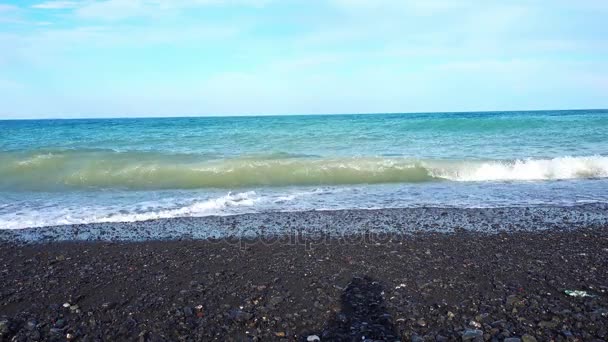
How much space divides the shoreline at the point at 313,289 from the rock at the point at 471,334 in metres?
0.02

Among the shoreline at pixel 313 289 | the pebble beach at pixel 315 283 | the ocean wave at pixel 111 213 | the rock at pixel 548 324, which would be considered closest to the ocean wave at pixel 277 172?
the ocean wave at pixel 111 213

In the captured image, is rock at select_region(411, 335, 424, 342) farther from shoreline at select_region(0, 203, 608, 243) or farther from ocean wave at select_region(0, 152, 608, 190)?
ocean wave at select_region(0, 152, 608, 190)

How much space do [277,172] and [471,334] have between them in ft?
37.3

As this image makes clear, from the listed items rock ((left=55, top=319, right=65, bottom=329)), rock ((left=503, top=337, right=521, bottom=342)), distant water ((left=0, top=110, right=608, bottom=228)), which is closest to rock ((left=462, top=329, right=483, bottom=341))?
rock ((left=503, top=337, right=521, bottom=342))

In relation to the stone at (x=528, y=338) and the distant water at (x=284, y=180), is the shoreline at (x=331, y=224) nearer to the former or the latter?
the distant water at (x=284, y=180)

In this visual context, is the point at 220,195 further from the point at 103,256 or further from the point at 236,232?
the point at 103,256

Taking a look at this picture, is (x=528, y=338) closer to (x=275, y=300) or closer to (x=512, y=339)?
(x=512, y=339)

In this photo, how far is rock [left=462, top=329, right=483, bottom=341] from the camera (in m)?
3.78

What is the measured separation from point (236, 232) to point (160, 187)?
6.60 meters

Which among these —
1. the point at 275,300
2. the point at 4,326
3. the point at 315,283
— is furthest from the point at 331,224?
the point at 4,326

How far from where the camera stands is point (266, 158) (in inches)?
689

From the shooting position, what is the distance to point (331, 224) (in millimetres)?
7891

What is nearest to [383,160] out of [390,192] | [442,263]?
[390,192]

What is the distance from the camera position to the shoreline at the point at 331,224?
24.1 feet
